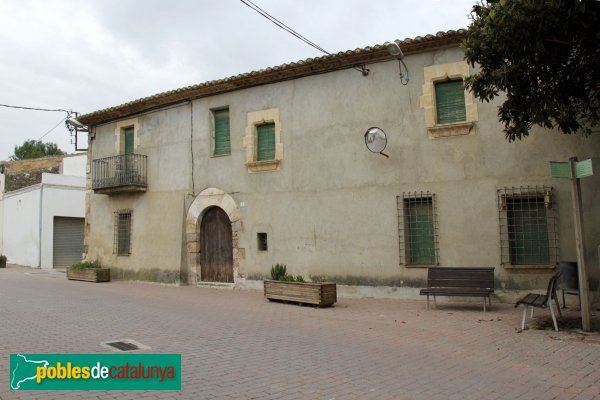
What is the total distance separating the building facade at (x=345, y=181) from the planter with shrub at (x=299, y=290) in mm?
1280

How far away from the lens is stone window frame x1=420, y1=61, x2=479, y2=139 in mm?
9711

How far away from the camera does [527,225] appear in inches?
→ 365

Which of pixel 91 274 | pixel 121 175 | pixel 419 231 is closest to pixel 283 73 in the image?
pixel 419 231

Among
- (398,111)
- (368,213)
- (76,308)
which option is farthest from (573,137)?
(76,308)

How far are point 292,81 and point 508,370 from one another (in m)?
8.83

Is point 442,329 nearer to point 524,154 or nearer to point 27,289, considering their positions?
point 524,154

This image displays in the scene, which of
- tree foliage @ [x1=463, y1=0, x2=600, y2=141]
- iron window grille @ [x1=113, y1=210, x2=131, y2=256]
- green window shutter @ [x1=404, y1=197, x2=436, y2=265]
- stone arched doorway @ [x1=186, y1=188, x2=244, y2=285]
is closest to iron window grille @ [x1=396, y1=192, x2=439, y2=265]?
green window shutter @ [x1=404, y1=197, x2=436, y2=265]

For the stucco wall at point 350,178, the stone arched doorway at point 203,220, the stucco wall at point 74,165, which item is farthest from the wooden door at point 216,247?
the stucco wall at point 74,165

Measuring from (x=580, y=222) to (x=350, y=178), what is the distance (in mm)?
5181

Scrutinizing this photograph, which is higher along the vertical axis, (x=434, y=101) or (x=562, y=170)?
(x=434, y=101)

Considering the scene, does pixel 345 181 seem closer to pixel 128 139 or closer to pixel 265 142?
pixel 265 142

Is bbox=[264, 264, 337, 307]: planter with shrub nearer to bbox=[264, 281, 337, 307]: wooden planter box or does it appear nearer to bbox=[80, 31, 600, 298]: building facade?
bbox=[264, 281, 337, 307]: wooden planter box

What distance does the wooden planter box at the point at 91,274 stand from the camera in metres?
14.8

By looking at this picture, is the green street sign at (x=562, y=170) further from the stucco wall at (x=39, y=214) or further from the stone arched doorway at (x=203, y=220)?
the stucco wall at (x=39, y=214)
